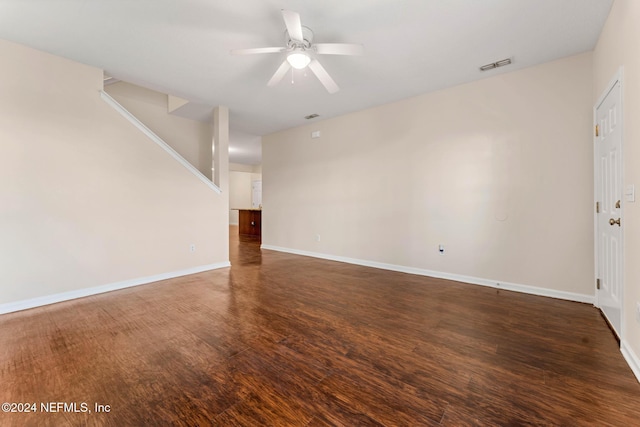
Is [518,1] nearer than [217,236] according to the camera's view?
Yes

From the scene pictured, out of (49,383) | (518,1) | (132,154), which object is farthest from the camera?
(132,154)

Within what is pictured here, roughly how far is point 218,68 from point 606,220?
14.9 ft

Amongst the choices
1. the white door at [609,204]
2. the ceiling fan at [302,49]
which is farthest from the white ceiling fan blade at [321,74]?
the white door at [609,204]

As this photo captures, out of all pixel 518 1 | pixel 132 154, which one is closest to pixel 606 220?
pixel 518 1

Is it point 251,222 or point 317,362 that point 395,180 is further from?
point 251,222

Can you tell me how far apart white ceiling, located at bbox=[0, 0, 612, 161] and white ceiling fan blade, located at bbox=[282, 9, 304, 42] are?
224mm

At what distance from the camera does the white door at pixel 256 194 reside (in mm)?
11891

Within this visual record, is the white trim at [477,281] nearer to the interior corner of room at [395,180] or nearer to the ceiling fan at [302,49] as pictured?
the interior corner of room at [395,180]

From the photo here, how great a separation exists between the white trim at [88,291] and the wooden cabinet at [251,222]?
4.40m

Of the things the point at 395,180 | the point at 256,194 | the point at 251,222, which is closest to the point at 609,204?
the point at 395,180

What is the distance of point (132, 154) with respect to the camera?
362cm

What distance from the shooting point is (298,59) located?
2.55 meters

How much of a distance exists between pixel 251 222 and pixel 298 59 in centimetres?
720

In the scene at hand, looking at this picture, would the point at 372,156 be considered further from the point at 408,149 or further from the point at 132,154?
the point at 132,154
